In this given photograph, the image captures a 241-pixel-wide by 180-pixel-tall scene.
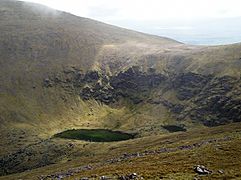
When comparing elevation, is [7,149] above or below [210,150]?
below

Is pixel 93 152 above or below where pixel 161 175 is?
below

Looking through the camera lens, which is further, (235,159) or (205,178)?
(235,159)

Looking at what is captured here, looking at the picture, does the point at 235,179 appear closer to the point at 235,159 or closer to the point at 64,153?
the point at 235,159

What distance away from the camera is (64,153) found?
180000 mm

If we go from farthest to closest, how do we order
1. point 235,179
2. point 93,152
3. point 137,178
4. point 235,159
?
1. point 93,152
2. point 235,159
3. point 137,178
4. point 235,179

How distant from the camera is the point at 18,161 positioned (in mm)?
177625

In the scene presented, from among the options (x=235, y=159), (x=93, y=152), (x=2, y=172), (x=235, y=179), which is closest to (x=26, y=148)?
(x=2, y=172)

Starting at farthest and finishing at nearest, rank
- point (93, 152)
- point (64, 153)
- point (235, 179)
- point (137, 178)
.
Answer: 1. point (64, 153)
2. point (93, 152)
3. point (137, 178)
4. point (235, 179)

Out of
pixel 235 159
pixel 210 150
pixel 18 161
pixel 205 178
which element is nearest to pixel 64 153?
pixel 18 161

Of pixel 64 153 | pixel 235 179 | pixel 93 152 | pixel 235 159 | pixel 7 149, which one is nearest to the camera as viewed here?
pixel 235 179

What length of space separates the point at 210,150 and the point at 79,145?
117872 millimetres

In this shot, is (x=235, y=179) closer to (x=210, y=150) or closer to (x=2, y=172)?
(x=210, y=150)

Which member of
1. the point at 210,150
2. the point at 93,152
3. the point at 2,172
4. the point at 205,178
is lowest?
the point at 2,172

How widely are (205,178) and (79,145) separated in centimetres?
14188
